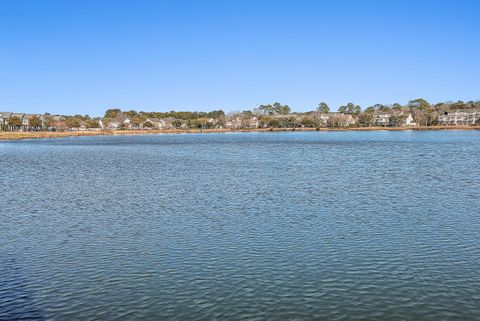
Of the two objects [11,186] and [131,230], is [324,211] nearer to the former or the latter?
[131,230]

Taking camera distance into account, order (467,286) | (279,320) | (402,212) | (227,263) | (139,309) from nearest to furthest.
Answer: (279,320) < (139,309) < (467,286) < (227,263) < (402,212)

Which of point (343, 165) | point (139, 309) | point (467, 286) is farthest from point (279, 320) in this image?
point (343, 165)

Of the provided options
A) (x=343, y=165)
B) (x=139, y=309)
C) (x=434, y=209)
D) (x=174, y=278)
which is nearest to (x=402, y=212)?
(x=434, y=209)

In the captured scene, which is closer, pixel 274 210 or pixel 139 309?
pixel 139 309

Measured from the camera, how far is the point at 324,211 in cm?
2441

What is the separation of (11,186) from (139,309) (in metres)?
29.1

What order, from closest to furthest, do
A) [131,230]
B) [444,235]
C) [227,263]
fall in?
[227,263], [444,235], [131,230]

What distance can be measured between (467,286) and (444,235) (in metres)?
5.81

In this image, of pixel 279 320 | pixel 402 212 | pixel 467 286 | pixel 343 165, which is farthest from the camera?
pixel 343 165

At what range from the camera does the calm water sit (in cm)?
1263

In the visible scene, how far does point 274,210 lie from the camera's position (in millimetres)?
24984

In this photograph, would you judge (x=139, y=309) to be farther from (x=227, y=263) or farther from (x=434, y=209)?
(x=434, y=209)

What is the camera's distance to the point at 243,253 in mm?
17188

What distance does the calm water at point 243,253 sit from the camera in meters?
12.6
